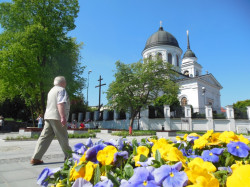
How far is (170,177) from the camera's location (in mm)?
791

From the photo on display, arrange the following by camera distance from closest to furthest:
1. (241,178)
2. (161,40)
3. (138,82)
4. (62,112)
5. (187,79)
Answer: (241,178)
(62,112)
(138,82)
(187,79)
(161,40)

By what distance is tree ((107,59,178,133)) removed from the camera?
62.2 ft

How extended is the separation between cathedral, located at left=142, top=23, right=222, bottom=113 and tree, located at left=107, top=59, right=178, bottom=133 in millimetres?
16681

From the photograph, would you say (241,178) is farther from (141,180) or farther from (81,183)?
(81,183)

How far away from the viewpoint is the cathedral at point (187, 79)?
37562 mm

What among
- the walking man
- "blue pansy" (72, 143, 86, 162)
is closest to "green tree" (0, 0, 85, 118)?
the walking man

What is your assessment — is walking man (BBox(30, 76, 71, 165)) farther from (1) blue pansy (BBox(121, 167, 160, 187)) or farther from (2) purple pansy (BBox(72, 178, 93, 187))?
(1) blue pansy (BBox(121, 167, 160, 187))

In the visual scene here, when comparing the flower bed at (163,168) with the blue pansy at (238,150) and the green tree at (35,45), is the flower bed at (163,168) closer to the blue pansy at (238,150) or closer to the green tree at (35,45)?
the blue pansy at (238,150)

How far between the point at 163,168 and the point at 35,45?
17.0 meters

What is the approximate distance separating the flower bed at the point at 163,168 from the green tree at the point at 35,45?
50.9ft

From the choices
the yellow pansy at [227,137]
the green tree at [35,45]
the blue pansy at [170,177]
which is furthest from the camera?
the green tree at [35,45]

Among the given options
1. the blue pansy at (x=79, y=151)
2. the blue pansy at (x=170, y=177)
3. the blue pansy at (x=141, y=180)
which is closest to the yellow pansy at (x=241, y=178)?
the blue pansy at (x=170, y=177)

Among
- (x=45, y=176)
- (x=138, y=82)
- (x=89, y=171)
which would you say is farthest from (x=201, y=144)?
(x=138, y=82)

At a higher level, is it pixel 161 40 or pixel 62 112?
pixel 161 40
